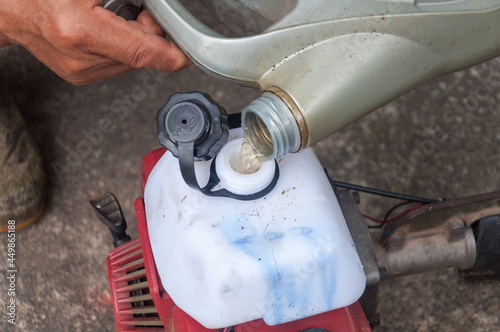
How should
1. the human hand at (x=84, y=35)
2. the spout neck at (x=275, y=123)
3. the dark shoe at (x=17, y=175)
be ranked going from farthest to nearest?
the dark shoe at (x=17, y=175), the human hand at (x=84, y=35), the spout neck at (x=275, y=123)

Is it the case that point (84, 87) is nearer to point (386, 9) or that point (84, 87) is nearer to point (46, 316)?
point (46, 316)

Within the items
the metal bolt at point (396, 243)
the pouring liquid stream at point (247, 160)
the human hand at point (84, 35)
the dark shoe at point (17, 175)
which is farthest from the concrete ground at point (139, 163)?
the pouring liquid stream at point (247, 160)

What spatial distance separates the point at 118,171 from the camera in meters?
1.42

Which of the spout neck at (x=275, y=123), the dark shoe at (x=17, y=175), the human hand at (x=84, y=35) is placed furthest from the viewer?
the dark shoe at (x=17, y=175)

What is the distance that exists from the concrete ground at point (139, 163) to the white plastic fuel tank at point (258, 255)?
1.93ft

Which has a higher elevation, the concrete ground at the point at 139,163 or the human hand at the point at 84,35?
the human hand at the point at 84,35

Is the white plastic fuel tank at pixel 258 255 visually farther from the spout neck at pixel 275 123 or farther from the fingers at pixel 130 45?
the fingers at pixel 130 45

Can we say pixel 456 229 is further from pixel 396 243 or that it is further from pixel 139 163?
pixel 139 163

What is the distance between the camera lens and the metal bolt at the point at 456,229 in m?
0.89

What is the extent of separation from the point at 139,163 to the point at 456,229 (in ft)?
2.82

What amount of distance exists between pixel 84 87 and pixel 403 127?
914mm

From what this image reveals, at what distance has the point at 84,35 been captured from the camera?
2.73ft

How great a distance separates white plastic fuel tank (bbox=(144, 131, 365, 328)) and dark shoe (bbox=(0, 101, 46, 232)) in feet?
2.10

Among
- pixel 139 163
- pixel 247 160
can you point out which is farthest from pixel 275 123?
pixel 139 163
